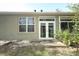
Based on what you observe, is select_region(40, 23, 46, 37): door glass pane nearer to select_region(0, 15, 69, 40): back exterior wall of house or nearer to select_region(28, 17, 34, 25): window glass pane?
select_region(0, 15, 69, 40): back exterior wall of house

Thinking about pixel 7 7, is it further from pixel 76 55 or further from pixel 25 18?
pixel 76 55

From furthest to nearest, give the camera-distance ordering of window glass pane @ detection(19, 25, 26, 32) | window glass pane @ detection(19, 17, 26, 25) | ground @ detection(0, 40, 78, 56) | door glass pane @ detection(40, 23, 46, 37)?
window glass pane @ detection(19, 25, 26, 32) → window glass pane @ detection(19, 17, 26, 25) → door glass pane @ detection(40, 23, 46, 37) → ground @ detection(0, 40, 78, 56)

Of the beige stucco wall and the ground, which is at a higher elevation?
the beige stucco wall

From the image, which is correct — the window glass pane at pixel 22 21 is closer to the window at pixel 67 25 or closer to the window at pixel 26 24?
the window at pixel 26 24

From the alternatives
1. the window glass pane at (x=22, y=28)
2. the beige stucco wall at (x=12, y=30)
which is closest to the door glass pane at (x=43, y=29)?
the beige stucco wall at (x=12, y=30)

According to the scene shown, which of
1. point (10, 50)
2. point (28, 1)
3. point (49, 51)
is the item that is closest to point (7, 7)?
point (28, 1)

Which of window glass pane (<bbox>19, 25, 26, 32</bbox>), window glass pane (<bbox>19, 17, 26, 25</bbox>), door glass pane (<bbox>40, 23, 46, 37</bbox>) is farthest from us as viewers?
window glass pane (<bbox>19, 25, 26, 32</bbox>)

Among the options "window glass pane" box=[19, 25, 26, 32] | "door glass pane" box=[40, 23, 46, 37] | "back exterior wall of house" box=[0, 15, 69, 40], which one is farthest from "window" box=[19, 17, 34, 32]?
"door glass pane" box=[40, 23, 46, 37]

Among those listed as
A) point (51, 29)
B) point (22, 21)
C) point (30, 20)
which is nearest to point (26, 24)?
point (22, 21)

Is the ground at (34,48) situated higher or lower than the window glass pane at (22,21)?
lower

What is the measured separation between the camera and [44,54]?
7.00 m

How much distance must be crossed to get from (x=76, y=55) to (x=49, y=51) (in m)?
0.77

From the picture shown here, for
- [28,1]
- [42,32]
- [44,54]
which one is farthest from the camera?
[42,32]

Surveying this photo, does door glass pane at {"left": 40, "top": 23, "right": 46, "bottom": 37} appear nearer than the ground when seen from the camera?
No
